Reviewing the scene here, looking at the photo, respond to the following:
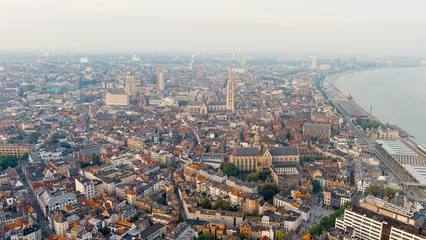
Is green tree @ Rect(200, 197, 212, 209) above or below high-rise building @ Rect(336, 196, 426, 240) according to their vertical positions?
below

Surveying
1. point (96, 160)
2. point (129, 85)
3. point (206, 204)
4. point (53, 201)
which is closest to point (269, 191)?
point (206, 204)

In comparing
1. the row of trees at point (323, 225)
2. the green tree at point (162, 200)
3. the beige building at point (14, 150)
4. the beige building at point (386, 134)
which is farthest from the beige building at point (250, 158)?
the beige building at point (14, 150)

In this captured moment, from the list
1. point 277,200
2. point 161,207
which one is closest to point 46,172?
point 161,207

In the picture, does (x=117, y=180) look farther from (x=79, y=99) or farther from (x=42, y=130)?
(x=79, y=99)

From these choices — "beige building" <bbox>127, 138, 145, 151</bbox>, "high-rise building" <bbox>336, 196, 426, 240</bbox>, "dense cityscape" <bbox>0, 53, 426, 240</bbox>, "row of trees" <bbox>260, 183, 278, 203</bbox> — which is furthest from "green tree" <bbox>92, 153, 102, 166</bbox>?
"high-rise building" <bbox>336, 196, 426, 240</bbox>

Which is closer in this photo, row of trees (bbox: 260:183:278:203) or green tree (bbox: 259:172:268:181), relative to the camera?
row of trees (bbox: 260:183:278:203)

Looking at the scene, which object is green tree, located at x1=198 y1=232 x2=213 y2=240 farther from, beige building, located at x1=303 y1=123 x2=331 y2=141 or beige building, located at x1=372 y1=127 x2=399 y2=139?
beige building, located at x1=372 y1=127 x2=399 y2=139

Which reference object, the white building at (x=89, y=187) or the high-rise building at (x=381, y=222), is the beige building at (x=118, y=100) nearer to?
the white building at (x=89, y=187)
